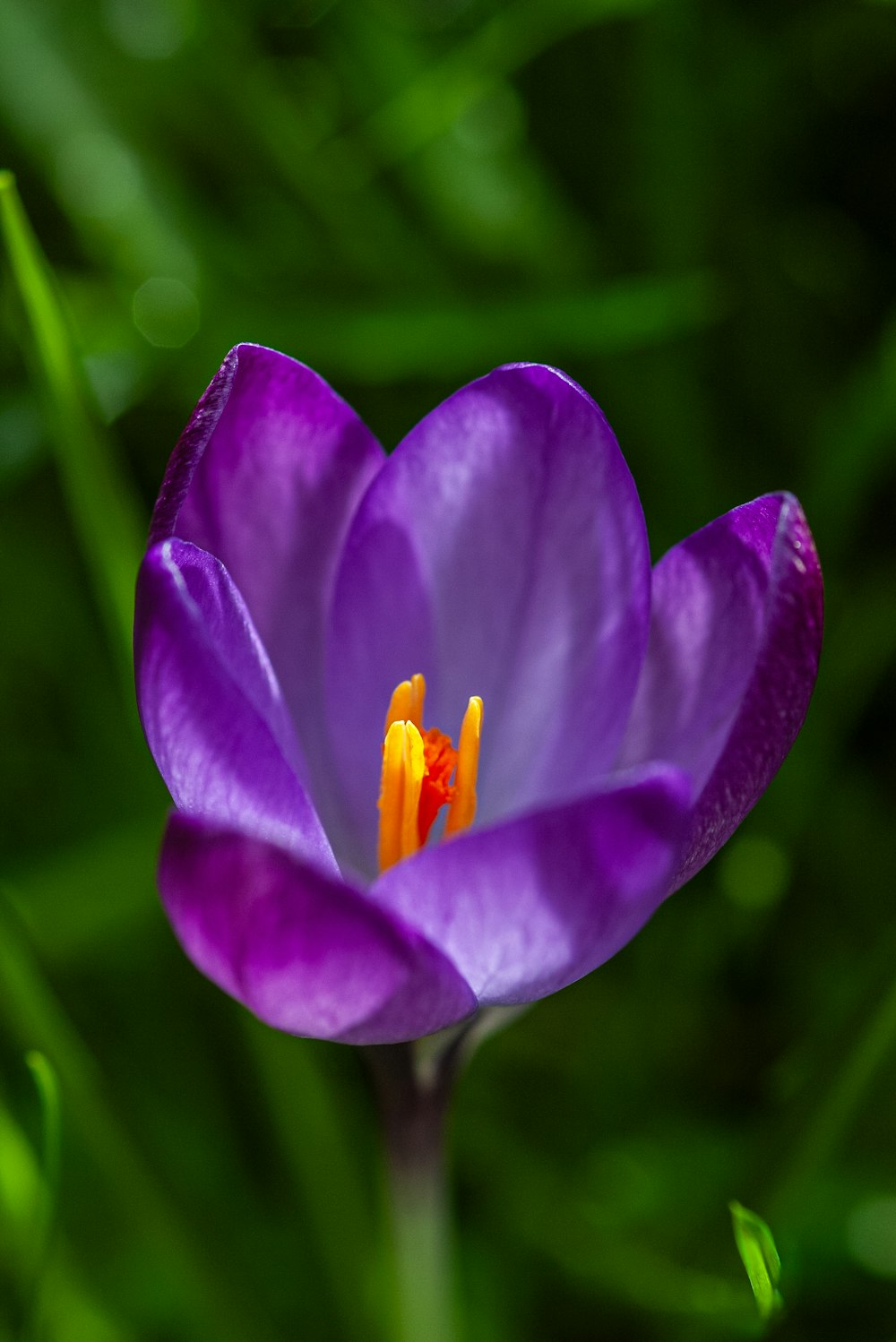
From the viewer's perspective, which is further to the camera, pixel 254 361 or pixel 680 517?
pixel 680 517

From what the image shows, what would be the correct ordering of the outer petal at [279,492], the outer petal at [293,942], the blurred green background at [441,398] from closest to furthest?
the outer petal at [293,942]
the outer petal at [279,492]
the blurred green background at [441,398]

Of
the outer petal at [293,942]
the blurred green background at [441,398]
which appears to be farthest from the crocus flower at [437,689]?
the blurred green background at [441,398]

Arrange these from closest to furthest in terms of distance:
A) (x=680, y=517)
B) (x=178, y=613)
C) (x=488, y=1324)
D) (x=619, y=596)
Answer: (x=178, y=613)
(x=619, y=596)
(x=488, y=1324)
(x=680, y=517)

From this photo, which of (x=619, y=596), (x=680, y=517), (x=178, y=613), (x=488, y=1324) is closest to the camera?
(x=178, y=613)

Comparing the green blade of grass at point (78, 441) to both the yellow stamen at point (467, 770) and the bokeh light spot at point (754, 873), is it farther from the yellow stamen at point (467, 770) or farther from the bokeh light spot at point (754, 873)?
the bokeh light spot at point (754, 873)

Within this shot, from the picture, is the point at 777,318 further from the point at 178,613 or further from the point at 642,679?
the point at 178,613

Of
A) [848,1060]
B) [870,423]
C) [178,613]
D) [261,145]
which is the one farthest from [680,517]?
[178,613]

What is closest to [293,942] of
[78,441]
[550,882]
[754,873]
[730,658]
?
[550,882]
